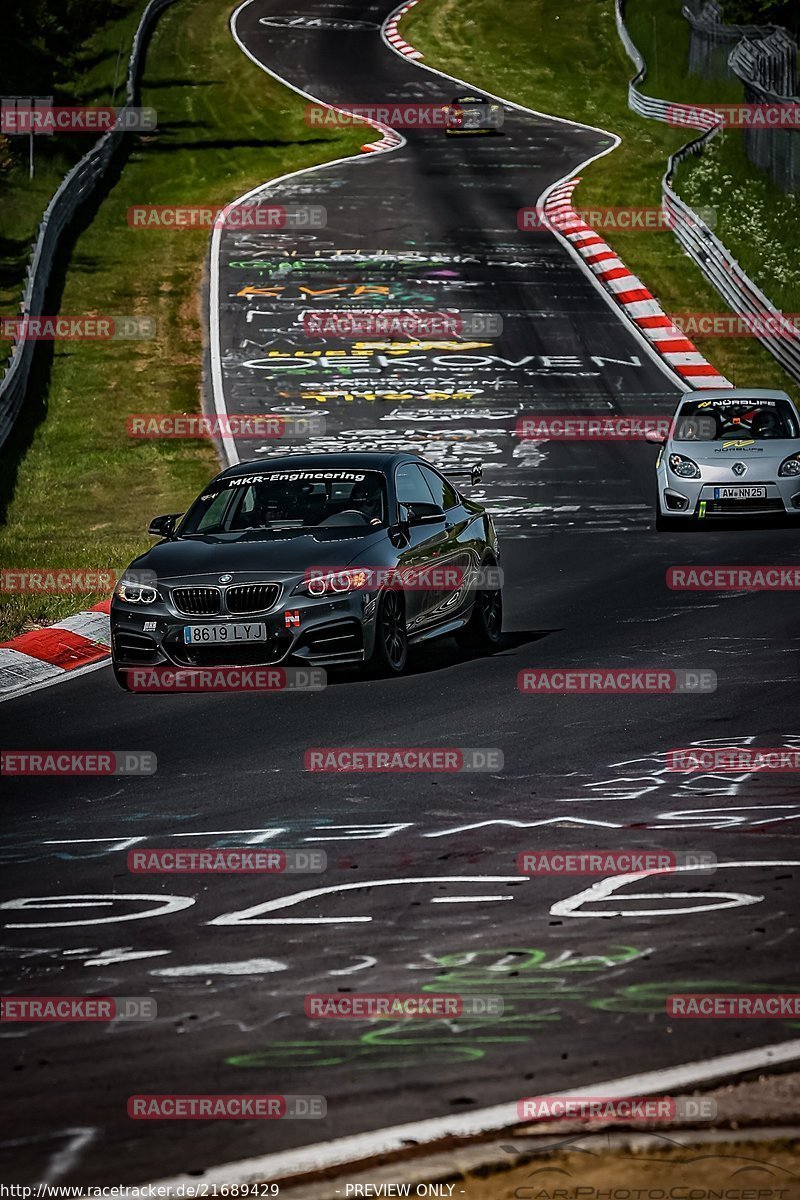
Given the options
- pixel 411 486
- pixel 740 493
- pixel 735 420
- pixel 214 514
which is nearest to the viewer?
pixel 214 514

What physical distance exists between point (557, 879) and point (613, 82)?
55.6 m

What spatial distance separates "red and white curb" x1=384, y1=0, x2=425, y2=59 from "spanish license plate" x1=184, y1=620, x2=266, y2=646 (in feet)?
182

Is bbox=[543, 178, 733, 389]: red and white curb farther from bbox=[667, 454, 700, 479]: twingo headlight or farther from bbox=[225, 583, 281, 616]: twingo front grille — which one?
bbox=[225, 583, 281, 616]: twingo front grille

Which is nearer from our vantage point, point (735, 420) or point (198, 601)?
point (198, 601)

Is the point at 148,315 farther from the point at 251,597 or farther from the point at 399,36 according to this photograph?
the point at 399,36

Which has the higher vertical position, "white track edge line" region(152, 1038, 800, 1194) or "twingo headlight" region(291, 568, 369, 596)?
"white track edge line" region(152, 1038, 800, 1194)

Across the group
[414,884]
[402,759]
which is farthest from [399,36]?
[414,884]

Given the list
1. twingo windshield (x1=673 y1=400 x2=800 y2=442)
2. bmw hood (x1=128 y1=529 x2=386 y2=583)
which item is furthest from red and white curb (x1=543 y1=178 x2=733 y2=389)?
bmw hood (x1=128 y1=529 x2=386 y2=583)

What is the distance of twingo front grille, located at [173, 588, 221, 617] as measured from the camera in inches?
468

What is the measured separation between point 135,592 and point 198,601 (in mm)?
473

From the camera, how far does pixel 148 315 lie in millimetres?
34688

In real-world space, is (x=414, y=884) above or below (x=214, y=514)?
above

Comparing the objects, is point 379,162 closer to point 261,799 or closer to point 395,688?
point 395,688

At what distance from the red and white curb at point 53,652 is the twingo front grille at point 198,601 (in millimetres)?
1361
